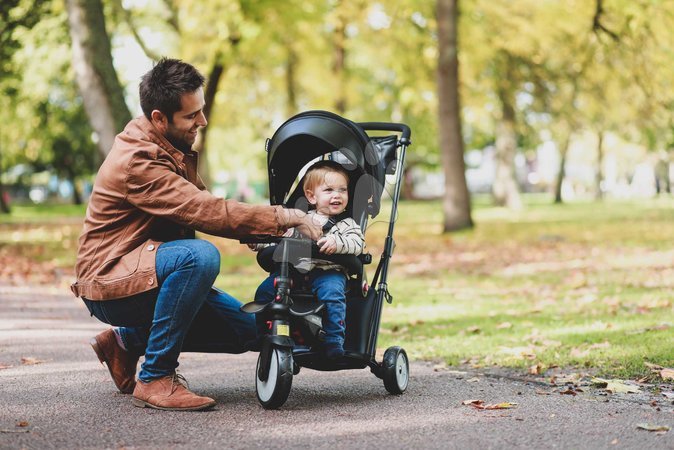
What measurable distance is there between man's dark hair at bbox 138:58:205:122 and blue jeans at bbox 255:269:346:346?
1089 mm

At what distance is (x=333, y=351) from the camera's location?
4977mm

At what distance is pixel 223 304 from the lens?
Answer: 5.16m

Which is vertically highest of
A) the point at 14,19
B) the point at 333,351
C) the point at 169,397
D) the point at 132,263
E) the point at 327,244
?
the point at 14,19

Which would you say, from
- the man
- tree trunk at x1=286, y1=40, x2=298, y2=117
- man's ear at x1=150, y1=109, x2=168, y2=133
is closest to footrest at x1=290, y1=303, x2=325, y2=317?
the man

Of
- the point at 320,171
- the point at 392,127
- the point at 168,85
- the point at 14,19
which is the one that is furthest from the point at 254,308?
the point at 14,19

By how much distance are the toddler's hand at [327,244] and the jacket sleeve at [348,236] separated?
4 centimetres

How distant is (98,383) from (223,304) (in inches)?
41.3

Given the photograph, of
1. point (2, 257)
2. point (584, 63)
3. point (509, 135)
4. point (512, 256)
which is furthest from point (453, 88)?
point (509, 135)

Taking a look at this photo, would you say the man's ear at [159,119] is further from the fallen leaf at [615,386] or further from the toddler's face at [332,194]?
the fallen leaf at [615,386]

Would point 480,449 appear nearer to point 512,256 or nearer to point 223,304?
point 223,304

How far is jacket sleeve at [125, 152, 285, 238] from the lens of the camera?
183 inches

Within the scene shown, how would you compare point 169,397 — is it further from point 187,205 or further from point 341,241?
point 341,241

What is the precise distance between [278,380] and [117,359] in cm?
109

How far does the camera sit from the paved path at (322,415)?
412 centimetres
